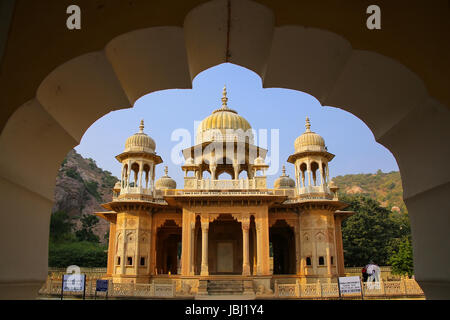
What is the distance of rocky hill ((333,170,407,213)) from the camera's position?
98.5m

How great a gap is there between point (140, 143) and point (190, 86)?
23498 millimetres

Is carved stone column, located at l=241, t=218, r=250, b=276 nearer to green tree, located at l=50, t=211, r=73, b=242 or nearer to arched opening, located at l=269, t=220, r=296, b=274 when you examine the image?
arched opening, located at l=269, t=220, r=296, b=274

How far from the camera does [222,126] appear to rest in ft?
92.2

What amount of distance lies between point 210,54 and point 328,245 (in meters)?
22.1

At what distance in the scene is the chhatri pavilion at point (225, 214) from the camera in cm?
2264

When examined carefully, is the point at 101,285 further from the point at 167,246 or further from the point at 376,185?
the point at 376,185

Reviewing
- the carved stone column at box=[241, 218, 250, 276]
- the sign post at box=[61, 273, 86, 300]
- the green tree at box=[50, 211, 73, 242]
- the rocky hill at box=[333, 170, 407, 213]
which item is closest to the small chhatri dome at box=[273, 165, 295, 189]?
the carved stone column at box=[241, 218, 250, 276]

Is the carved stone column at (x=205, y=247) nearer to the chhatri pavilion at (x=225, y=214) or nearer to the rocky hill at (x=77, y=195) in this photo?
the chhatri pavilion at (x=225, y=214)

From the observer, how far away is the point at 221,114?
29.1 metres

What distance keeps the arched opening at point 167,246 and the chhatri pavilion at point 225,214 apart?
0.15 metres

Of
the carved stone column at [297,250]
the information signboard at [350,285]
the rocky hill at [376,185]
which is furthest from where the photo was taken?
the rocky hill at [376,185]

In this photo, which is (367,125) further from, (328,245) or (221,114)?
(221,114)

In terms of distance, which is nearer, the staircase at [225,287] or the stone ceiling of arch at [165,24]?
the stone ceiling of arch at [165,24]

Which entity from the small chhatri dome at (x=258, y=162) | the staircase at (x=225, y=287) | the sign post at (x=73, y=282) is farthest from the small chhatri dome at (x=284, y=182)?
the sign post at (x=73, y=282)
